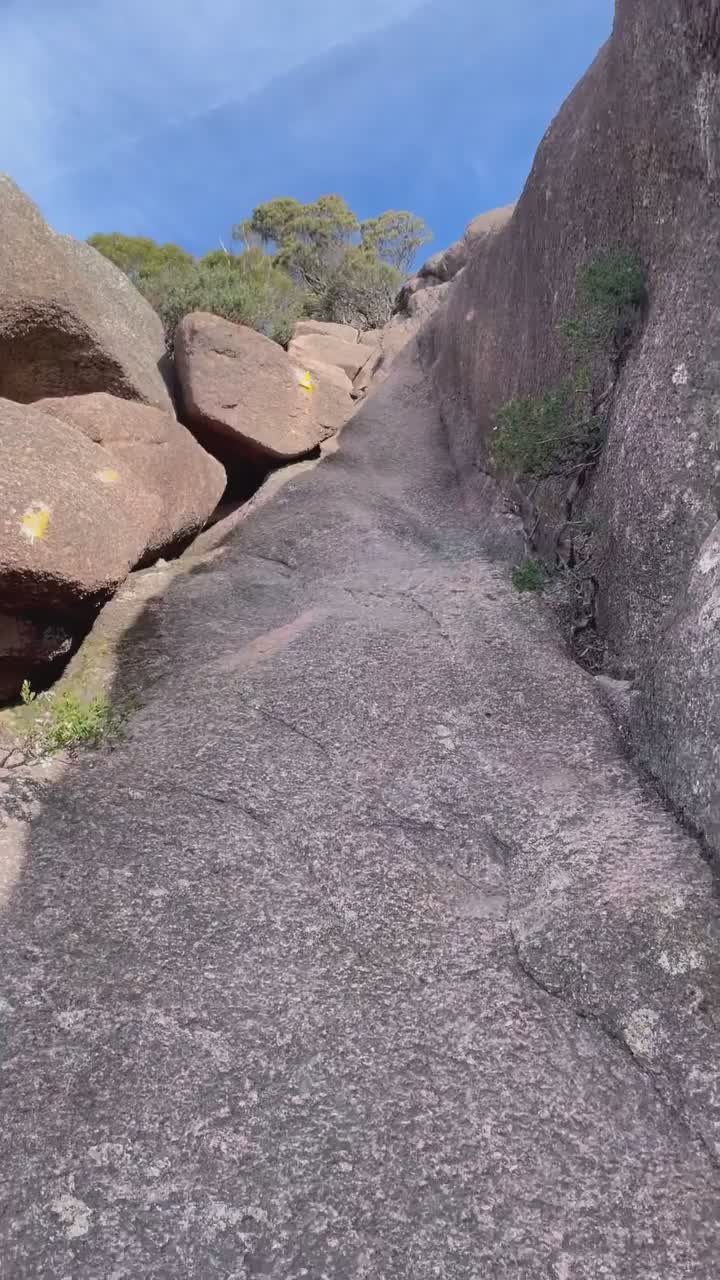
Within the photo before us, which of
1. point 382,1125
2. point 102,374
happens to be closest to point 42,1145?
point 382,1125

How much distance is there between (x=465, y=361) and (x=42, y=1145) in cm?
985

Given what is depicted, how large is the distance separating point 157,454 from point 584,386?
4.46m

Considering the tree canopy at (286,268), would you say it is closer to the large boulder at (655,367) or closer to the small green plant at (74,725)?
the large boulder at (655,367)

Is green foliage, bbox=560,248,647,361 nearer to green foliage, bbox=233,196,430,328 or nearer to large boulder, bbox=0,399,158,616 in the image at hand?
large boulder, bbox=0,399,158,616

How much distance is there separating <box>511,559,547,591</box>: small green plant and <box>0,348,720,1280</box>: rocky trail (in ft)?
Answer: 2.30

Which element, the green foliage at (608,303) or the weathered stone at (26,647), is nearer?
the green foliage at (608,303)

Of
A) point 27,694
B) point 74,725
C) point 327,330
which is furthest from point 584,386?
point 327,330

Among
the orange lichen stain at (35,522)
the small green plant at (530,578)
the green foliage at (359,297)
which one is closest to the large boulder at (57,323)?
the orange lichen stain at (35,522)

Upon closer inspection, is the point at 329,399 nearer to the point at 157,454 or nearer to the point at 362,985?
the point at 157,454

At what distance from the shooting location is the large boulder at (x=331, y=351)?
1455 cm

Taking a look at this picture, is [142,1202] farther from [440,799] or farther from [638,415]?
[638,415]

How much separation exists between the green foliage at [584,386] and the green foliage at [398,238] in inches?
835

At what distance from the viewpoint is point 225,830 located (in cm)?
452

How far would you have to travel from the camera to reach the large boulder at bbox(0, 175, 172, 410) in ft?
27.3
